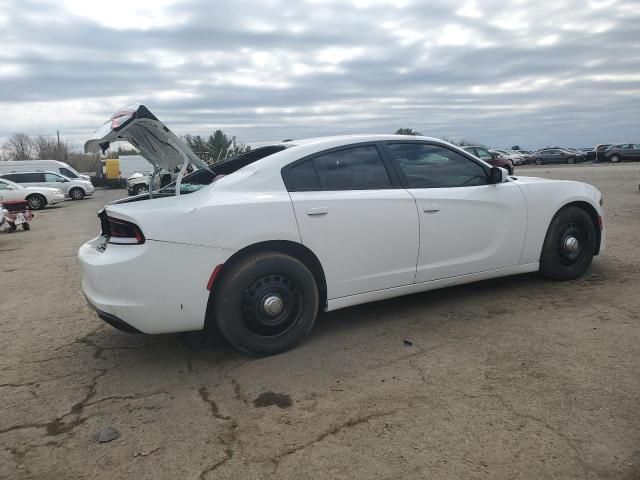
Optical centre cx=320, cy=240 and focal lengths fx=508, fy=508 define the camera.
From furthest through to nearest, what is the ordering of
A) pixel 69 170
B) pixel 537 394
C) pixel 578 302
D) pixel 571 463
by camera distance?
pixel 69 170 → pixel 578 302 → pixel 537 394 → pixel 571 463

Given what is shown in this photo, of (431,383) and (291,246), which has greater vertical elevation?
(291,246)

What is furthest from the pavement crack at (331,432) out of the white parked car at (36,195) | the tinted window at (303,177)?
the white parked car at (36,195)

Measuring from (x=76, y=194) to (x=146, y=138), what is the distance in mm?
25878

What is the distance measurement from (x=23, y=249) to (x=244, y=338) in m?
8.28

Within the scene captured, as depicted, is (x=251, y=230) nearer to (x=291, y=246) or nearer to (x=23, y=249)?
(x=291, y=246)

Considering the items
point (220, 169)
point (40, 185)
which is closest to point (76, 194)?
point (40, 185)

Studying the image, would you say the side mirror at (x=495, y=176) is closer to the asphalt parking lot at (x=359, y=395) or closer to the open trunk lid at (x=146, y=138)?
the asphalt parking lot at (x=359, y=395)

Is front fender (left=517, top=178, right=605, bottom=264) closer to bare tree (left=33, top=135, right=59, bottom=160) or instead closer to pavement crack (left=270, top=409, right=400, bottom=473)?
pavement crack (left=270, top=409, right=400, bottom=473)

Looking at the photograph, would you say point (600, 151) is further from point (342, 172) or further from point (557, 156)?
point (342, 172)

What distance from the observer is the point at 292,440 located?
2602mm

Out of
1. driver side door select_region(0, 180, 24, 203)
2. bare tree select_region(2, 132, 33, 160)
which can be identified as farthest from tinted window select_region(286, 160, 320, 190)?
bare tree select_region(2, 132, 33, 160)

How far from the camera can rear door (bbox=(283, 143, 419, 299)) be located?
3709 millimetres

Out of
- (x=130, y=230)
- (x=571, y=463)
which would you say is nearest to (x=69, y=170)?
(x=130, y=230)

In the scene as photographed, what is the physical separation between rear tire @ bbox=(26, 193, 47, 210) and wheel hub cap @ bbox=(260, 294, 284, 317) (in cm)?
2141
